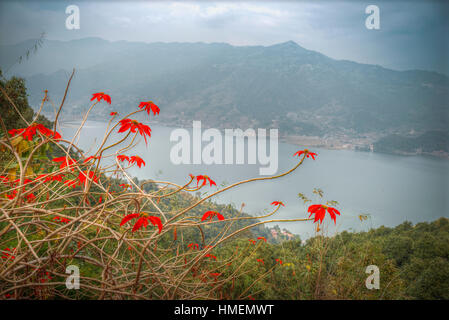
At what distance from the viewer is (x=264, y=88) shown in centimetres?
2823

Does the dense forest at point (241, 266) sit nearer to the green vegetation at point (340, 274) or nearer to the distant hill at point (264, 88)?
the green vegetation at point (340, 274)

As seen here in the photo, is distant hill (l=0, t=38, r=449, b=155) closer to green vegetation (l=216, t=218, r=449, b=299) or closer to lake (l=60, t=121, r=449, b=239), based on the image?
lake (l=60, t=121, r=449, b=239)

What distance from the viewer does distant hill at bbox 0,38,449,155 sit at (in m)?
22.0

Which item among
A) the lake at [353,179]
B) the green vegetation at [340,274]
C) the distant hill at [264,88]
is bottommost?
the green vegetation at [340,274]

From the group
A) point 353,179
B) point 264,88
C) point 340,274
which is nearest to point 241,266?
point 340,274

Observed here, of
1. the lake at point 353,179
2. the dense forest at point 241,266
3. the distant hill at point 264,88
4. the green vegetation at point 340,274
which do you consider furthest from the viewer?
the distant hill at point 264,88

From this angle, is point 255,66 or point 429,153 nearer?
point 429,153

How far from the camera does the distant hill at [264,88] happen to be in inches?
866

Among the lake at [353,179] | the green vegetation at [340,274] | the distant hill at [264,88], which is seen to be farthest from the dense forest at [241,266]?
the distant hill at [264,88]

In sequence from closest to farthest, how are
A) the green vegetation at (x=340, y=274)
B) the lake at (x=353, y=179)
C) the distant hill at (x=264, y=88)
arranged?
the green vegetation at (x=340, y=274) → the lake at (x=353, y=179) → the distant hill at (x=264, y=88)

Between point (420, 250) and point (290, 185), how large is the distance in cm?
1045

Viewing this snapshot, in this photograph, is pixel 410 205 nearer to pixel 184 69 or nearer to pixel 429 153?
pixel 429 153

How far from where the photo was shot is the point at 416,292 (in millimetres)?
1866
